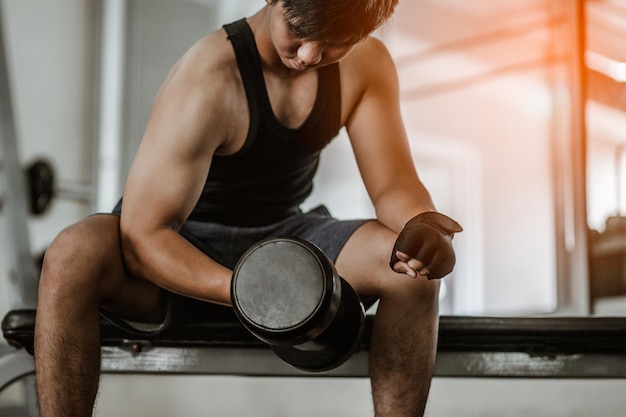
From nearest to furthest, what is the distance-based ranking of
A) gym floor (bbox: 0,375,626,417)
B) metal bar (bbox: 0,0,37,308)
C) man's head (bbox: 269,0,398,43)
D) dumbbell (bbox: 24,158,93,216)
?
man's head (bbox: 269,0,398,43) → gym floor (bbox: 0,375,626,417) → metal bar (bbox: 0,0,37,308) → dumbbell (bbox: 24,158,93,216)

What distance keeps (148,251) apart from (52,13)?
268 centimetres

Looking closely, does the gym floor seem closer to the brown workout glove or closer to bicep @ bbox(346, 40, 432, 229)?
bicep @ bbox(346, 40, 432, 229)

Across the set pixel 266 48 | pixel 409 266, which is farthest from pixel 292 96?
pixel 409 266

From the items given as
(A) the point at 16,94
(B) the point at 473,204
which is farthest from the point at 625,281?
(A) the point at 16,94

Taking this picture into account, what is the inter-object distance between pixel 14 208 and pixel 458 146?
2.66 m

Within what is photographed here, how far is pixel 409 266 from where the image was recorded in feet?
3.06

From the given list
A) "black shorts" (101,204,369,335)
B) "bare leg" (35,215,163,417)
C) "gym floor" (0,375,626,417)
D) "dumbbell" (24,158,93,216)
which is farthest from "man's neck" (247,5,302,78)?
"dumbbell" (24,158,93,216)

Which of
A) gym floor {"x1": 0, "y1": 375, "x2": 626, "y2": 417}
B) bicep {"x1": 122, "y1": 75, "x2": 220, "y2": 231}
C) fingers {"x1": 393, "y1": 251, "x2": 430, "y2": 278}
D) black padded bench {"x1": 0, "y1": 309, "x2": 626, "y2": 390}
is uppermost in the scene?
bicep {"x1": 122, "y1": 75, "x2": 220, "y2": 231}

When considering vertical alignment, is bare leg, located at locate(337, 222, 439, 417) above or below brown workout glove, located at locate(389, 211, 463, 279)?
below

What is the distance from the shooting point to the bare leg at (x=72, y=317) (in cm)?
106

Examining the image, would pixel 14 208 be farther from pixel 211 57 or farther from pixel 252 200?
pixel 211 57

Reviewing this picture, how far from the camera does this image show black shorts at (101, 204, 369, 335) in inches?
47.9

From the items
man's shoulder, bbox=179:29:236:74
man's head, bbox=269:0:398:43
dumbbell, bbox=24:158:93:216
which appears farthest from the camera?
dumbbell, bbox=24:158:93:216

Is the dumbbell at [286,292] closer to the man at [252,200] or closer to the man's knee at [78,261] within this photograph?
the man at [252,200]
